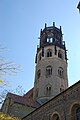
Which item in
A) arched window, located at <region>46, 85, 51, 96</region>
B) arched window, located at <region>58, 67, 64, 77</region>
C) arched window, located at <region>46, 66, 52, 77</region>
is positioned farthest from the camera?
arched window, located at <region>58, 67, 64, 77</region>

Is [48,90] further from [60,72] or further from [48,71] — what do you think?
[60,72]

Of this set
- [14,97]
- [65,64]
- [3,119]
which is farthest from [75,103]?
[65,64]

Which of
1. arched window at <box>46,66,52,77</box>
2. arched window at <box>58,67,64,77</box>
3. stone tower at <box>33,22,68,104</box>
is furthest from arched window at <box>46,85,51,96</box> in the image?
arched window at <box>58,67,64,77</box>

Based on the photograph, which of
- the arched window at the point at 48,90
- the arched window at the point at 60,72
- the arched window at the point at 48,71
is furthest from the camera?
the arched window at the point at 60,72

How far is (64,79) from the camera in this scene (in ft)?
135

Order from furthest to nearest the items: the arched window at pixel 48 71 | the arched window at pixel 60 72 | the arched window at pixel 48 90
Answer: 1. the arched window at pixel 60 72
2. the arched window at pixel 48 71
3. the arched window at pixel 48 90

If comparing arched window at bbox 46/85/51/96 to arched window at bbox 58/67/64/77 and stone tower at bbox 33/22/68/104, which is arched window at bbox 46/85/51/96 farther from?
arched window at bbox 58/67/64/77

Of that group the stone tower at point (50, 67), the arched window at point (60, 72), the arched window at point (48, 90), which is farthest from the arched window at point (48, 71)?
the arched window at point (48, 90)

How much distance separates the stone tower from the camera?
38625 mm

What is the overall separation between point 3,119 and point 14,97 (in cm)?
2266

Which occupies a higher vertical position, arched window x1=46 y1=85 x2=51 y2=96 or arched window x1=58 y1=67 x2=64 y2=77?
arched window x1=58 y1=67 x2=64 y2=77

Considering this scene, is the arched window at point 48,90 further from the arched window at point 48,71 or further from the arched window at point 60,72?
the arched window at point 60,72

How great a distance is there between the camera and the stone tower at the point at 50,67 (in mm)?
38625

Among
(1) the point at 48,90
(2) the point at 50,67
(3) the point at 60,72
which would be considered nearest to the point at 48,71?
(2) the point at 50,67
